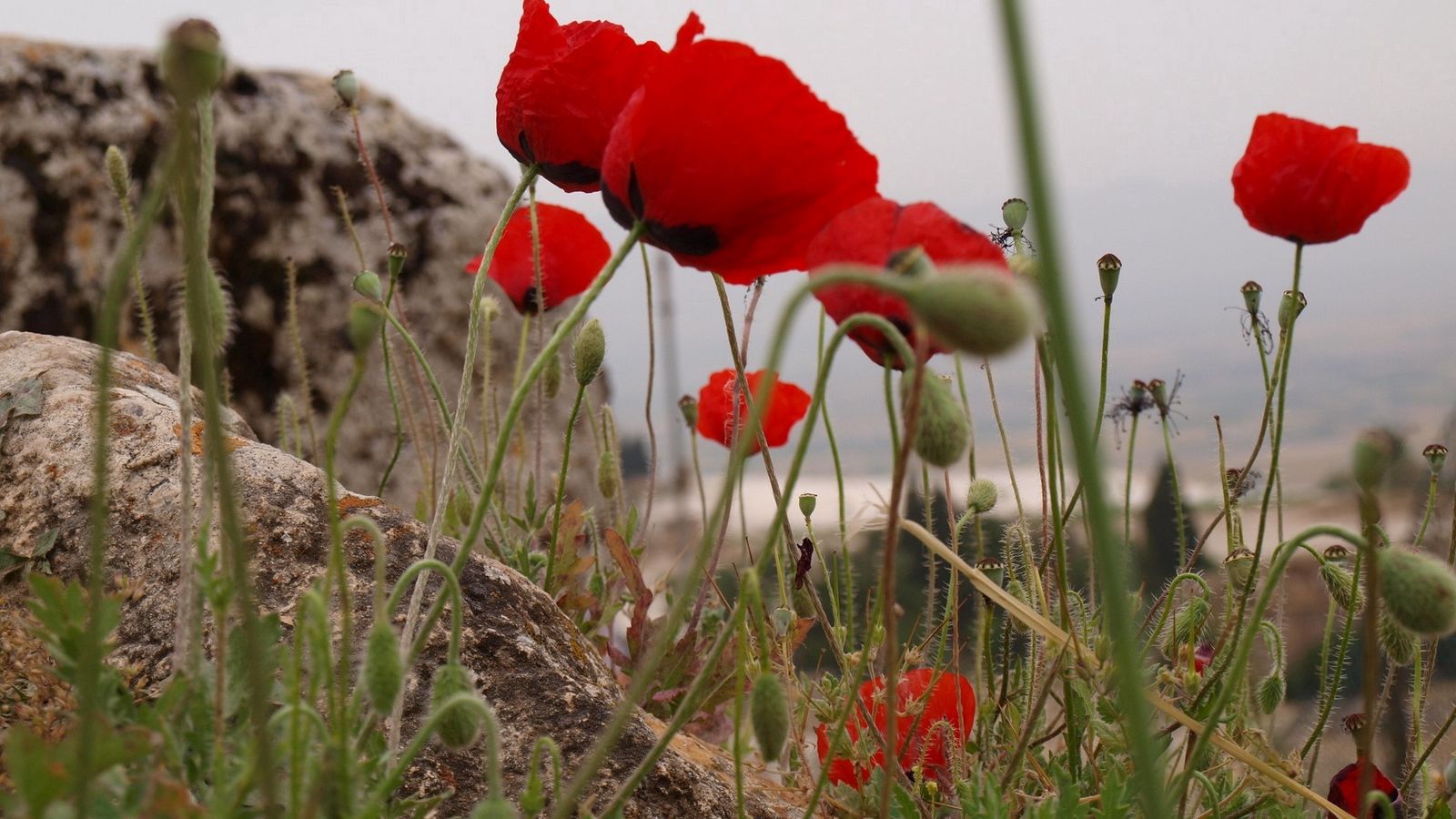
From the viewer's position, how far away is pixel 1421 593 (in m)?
0.78

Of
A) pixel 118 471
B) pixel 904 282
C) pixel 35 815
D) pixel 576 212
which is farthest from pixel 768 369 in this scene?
pixel 576 212

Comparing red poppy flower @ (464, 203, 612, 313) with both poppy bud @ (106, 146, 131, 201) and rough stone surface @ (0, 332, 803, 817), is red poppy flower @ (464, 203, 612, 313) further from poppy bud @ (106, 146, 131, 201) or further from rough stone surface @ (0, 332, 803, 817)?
poppy bud @ (106, 146, 131, 201)

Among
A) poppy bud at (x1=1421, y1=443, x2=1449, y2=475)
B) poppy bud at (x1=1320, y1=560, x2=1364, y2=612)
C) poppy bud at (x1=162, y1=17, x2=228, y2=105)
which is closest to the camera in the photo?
poppy bud at (x1=162, y1=17, x2=228, y2=105)

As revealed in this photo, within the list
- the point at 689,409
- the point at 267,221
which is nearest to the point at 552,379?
the point at 689,409

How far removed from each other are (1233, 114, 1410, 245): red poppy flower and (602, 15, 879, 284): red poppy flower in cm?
78

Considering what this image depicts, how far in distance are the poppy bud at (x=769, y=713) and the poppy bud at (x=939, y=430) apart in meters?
0.21

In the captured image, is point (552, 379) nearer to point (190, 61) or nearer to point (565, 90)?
point (565, 90)

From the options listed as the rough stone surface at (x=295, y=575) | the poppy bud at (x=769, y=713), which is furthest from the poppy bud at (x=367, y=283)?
the poppy bud at (x=769, y=713)

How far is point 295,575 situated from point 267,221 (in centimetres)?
261

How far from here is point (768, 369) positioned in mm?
611

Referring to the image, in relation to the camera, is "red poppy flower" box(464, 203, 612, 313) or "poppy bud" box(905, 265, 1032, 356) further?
"red poppy flower" box(464, 203, 612, 313)

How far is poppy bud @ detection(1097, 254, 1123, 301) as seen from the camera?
4.66 feet

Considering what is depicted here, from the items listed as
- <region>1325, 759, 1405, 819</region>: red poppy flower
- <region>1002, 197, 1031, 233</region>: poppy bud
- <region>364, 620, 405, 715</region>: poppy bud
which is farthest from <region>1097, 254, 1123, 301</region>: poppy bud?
<region>364, 620, 405, 715</region>: poppy bud

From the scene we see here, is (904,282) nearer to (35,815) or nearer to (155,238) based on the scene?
(35,815)
